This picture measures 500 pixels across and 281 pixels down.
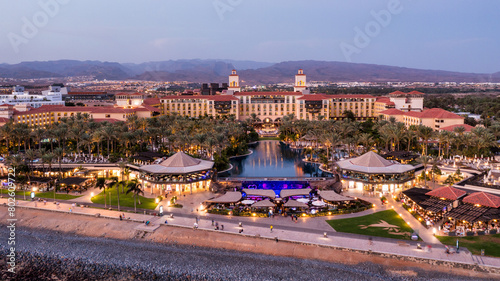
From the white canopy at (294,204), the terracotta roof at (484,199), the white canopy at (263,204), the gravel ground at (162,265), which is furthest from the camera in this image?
the white canopy at (294,204)

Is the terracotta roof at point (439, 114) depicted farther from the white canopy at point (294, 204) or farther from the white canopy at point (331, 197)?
the white canopy at point (294, 204)

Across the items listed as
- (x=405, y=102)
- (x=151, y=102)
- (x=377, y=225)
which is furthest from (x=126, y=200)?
(x=405, y=102)

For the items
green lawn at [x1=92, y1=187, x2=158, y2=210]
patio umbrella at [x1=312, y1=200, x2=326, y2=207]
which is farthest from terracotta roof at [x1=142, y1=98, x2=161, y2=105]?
patio umbrella at [x1=312, y1=200, x2=326, y2=207]

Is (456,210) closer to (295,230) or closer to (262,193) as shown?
(295,230)

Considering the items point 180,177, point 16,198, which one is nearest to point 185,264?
point 180,177

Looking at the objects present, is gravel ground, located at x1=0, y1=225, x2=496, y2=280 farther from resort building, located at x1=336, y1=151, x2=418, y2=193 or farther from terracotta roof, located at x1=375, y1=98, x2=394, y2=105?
terracotta roof, located at x1=375, y1=98, x2=394, y2=105

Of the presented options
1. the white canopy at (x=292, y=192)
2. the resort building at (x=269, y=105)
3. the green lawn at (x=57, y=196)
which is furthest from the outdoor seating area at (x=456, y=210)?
the resort building at (x=269, y=105)
